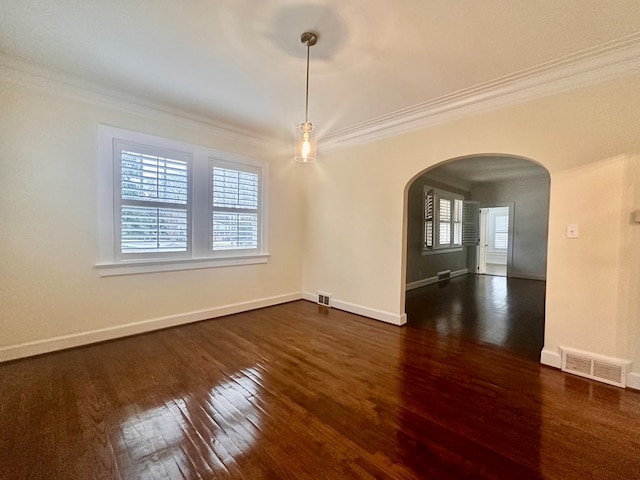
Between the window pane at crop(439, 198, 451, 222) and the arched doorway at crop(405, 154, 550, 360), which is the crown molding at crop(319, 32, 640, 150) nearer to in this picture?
the arched doorway at crop(405, 154, 550, 360)

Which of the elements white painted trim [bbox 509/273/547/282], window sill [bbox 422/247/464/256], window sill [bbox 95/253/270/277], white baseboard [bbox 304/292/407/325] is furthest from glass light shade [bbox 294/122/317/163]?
white painted trim [bbox 509/273/547/282]

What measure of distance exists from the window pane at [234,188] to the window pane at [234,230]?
161mm

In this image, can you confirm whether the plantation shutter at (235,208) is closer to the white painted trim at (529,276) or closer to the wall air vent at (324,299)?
the wall air vent at (324,299)

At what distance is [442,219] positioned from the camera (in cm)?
711

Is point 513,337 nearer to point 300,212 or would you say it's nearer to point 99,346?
point 300,212

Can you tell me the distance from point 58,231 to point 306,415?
3054 millimetres

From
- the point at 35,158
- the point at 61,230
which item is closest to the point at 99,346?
the point at 61,230

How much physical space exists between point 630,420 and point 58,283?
501cm

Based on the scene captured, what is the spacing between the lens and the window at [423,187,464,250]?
6613 mm

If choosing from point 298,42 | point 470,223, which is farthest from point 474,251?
point 298,42

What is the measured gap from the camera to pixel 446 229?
730 cm

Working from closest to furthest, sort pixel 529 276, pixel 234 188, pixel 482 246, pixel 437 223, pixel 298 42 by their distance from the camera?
pixel 298 42 → pixel 234 188 → pixel 437 223 → pixel 529 276 → pixel 482 246

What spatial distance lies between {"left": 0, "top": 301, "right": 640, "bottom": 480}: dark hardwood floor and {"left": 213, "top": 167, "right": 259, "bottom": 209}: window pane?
2044 mm

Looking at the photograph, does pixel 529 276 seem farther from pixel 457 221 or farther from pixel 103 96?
pixel 103 96
